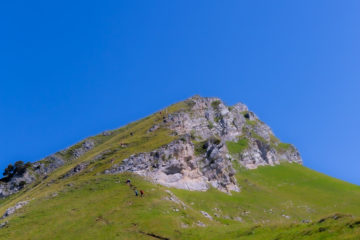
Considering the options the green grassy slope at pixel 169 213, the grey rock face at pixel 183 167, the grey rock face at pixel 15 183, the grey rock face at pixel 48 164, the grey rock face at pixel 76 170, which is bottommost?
the green grassy slope at pixel 169 213

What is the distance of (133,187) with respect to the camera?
7188cm

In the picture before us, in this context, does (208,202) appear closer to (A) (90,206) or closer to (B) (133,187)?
(B) (133,187)

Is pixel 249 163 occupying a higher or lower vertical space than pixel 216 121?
lower

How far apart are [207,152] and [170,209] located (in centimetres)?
3730

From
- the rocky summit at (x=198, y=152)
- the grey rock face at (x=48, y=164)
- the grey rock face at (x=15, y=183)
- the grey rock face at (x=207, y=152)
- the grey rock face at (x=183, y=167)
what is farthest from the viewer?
the grey rock face at (x=48, y=164)

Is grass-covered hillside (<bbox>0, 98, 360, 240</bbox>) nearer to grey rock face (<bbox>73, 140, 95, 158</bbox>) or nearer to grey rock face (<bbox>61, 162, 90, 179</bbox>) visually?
grey rock face (<bbox>61, 162, 90, 179</bbox>)

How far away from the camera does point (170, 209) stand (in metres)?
62.3

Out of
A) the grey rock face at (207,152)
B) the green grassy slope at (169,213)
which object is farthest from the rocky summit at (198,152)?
the green grassy slope at (169,213)

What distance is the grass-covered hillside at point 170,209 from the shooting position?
1801 inches

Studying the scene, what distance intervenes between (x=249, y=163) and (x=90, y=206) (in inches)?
2980

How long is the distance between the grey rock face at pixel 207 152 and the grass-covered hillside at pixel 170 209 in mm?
4206

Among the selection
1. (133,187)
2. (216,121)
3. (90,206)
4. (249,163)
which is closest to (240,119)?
(216,121)

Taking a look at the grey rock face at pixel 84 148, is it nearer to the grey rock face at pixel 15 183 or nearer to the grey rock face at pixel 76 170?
the grey rock face at pixel 15 183

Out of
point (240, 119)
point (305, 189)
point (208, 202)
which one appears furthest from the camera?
point (240, 119)
